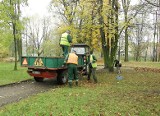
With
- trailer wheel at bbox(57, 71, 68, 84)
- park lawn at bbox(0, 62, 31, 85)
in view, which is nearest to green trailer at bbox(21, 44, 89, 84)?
trailer wheel at bbox(57, 71, 68, 84)

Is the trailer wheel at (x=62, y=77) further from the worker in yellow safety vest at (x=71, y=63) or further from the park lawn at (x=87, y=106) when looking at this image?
the park lawn at (x=87, y=106)

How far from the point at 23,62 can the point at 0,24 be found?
6.13 m

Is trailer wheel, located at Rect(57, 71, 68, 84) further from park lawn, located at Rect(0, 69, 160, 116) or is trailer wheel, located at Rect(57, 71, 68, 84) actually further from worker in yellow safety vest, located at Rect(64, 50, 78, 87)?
park lawn, located at Rect(0, 69, 160, 116)

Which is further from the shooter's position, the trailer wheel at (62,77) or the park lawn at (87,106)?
the trailer wheel at (62,77)

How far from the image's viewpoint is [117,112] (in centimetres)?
684

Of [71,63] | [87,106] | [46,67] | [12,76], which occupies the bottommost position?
[87,106]

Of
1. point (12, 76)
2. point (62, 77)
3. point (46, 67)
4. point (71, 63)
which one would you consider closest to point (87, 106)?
point (71, 63)

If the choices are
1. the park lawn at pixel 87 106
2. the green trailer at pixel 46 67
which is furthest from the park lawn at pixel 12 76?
the park lawn at pixel 87 106

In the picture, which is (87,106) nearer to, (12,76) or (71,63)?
(71,63)

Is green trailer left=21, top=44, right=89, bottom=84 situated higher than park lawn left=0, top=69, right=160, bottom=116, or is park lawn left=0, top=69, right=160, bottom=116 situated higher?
green trailer left=21, top=44, right=89, bottom=84

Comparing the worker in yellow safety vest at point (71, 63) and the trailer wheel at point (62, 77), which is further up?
the worker in yellow safety vest at point (71, 63)

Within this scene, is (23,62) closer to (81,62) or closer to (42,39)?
(81,62)

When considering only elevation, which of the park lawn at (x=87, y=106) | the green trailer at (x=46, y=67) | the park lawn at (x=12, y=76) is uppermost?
the green trailer at (x=46, y=67)

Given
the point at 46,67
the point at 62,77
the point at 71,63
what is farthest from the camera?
the point at 62,77
